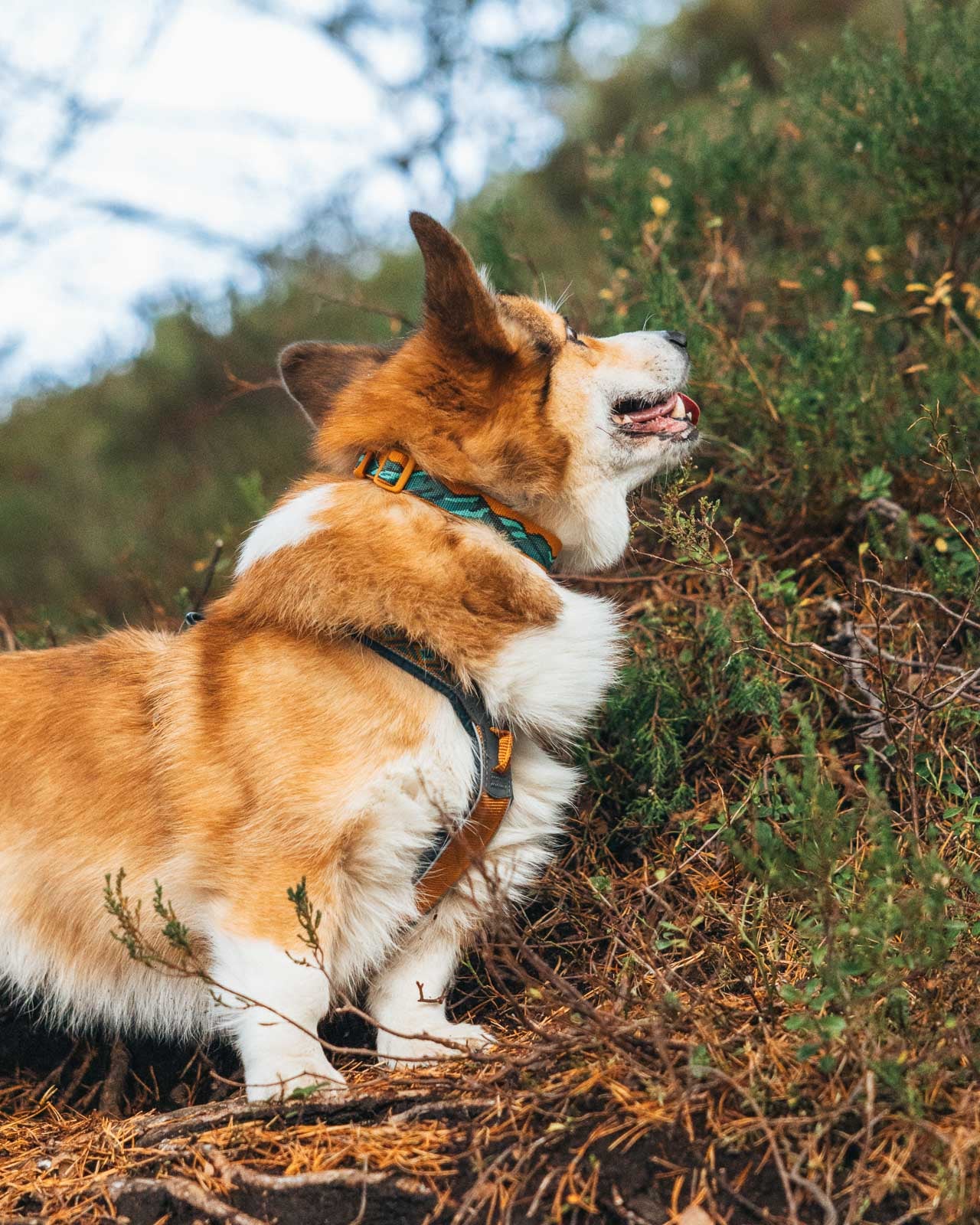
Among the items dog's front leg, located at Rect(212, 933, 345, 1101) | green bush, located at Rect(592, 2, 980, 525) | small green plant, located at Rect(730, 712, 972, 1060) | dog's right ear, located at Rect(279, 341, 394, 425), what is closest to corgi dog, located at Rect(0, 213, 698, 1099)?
dog's front leg, located at Rect(212, 933, 345, 1101)

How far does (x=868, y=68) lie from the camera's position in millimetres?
4539

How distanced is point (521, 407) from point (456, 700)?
2.67 feet

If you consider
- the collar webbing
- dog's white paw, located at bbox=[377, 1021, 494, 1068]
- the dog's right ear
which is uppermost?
the dog's right ear

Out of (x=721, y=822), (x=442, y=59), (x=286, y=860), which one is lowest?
(x=721, y=822)

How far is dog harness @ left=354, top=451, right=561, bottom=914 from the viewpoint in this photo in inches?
102

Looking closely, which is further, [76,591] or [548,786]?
[76,591]

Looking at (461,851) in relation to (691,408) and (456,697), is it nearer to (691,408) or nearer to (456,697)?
(456,697)

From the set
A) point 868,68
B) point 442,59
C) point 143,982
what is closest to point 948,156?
point 868,68

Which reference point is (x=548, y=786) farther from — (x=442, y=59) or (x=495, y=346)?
(x=442, y=59)

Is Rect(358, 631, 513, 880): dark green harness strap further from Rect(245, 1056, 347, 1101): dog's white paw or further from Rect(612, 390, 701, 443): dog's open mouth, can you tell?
Rect(612, 390, 701, 443): dog's open mouth

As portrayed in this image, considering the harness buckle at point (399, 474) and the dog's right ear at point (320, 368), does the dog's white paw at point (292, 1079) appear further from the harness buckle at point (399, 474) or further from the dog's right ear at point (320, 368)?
the dog's right ear at point (320, 368)

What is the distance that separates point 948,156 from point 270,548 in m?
3.18

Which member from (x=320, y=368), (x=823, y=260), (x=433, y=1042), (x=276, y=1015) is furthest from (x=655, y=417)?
(x=823, y=260)

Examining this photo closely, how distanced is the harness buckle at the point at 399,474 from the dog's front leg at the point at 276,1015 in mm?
1154
